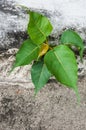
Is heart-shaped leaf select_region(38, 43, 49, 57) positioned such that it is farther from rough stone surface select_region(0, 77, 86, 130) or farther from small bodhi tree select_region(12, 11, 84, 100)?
rough stone surface select_region(0, 77, 86, 130)

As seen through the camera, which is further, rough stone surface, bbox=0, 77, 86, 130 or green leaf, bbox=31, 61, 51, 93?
rough stone surface, bbox=0, 77, 86, 130

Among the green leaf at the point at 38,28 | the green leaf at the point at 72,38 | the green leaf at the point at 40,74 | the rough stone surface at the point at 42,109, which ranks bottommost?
the rough stone surface at the point at 42,109

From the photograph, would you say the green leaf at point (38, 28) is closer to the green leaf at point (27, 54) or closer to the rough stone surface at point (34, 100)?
the green leaf at point (27, 54)

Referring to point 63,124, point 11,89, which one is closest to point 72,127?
point 63,124

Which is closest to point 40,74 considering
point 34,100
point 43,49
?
point 43,49

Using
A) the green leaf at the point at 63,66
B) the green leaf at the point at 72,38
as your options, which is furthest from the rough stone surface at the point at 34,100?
the green leaf at the point at 63,66

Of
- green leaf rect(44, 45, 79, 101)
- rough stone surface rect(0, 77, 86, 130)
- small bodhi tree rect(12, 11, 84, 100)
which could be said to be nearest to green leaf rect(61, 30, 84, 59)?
small bodhi tree rect(12, 11, 84, 100)
